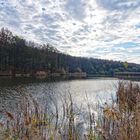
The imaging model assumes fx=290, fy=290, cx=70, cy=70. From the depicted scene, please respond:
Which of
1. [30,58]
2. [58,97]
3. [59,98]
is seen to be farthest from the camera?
[30,58]

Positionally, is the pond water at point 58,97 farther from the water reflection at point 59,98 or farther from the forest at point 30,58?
the forest at point 30,58

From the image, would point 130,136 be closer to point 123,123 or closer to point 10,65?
point 123,123

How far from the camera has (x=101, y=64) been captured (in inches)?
7392

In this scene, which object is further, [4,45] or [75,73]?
[75,73]

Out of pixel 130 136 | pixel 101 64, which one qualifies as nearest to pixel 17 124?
pixel 130 136

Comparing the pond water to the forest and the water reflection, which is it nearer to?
the water reflection

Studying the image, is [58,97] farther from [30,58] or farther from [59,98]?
[30,58]

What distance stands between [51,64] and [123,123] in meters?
125

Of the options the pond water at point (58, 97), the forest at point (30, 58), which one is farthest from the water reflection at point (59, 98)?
the forest at point (30, 58)

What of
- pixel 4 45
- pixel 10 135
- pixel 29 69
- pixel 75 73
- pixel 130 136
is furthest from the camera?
pixel 75 73

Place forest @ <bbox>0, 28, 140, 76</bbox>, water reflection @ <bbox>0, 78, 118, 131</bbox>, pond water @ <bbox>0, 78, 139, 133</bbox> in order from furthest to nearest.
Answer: forest @ <bbox>0, 28, 140, 76</bbox>, pond water @ <bbox>0, 78, 139, 133</bbox>, water reflection @ <bbox>0, 78, 118, 131</bbox>

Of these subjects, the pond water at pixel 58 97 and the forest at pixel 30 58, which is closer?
the pond water at pixel 58 97

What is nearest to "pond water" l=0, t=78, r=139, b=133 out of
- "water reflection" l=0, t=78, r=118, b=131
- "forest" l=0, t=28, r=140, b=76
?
"water reflection" l=0, t=78, r=118, b=131

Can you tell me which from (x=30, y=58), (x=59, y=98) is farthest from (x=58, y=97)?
(x=30, y=58)
